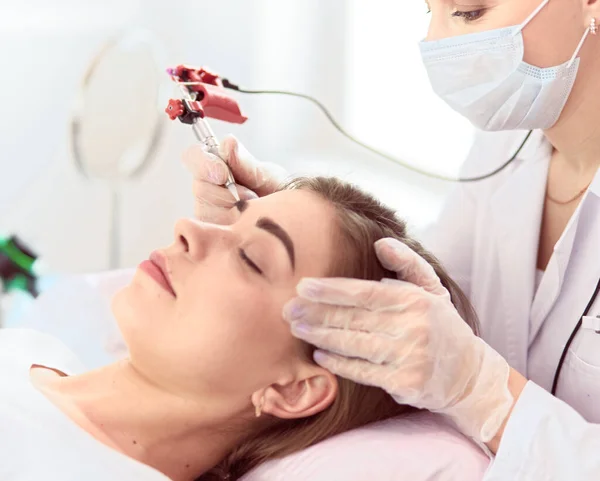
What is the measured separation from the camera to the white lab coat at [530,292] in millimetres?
1229

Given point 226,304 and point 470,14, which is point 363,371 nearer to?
point 226,304

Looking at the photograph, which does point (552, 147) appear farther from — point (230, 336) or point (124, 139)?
point (124, 139)

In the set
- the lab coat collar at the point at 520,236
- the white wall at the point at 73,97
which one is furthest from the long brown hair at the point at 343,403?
the white wall at the point at 73,97

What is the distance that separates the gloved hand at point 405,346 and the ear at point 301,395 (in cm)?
6

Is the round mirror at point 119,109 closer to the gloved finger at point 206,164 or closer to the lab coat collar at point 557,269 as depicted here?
the gloved finger at point 206,164

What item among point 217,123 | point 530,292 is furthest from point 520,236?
point 217,123

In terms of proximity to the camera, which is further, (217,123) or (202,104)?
(217,123)

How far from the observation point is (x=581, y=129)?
5.04 ft

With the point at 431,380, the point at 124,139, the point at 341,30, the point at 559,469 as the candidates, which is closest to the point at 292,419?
the point at 431,380

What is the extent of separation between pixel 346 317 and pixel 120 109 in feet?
3.82

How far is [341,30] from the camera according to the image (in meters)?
2.71

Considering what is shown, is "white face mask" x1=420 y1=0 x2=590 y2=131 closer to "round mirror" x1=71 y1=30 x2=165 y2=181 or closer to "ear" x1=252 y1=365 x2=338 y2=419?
"ear" x1=252 y1=365 x2=338 y2=419

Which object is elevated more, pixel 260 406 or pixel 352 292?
pixel 352 292

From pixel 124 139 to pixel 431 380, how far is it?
4.23 feet
